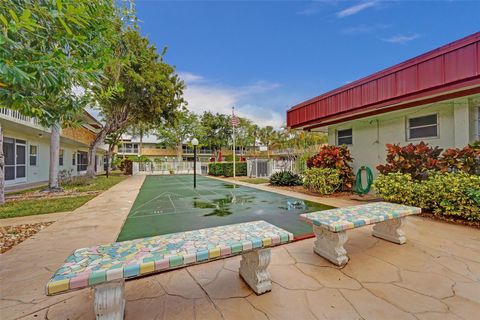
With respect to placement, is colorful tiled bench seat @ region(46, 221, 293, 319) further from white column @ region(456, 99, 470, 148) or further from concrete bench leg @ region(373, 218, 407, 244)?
white column @ region(456, 99, 470, 148)

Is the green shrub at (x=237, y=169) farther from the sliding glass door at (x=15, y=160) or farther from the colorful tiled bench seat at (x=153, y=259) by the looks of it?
the colorful tiled bench seat at (x=153, y=259)

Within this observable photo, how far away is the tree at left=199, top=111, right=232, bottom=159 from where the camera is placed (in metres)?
34.3

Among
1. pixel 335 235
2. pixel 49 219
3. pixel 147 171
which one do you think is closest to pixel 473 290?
pixel 335 235

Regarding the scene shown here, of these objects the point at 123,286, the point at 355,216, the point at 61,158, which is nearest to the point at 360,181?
the point at 355,216

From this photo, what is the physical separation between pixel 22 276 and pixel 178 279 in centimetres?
→ 184

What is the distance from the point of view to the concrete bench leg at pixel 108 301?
4.94ft

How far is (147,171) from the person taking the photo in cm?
2122

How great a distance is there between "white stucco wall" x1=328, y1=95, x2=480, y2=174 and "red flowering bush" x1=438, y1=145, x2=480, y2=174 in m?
0.73

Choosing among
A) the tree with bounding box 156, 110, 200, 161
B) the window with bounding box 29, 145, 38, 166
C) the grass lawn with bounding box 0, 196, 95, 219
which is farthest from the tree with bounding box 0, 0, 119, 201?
the tree with bounding box 156, 110, 200, 161

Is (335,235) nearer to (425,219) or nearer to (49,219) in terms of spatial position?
(425,219)

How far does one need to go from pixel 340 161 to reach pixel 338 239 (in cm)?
536

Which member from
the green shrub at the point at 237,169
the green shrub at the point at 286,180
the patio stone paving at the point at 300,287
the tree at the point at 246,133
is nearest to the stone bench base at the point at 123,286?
the patio stone paving at the point at 300,287

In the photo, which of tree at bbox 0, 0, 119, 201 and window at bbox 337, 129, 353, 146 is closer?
tree at bbox 0, 0, 119, 201

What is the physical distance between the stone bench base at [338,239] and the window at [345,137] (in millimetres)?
5397
